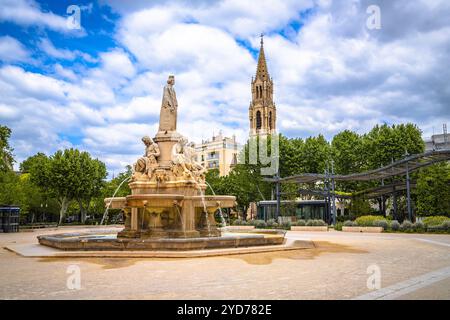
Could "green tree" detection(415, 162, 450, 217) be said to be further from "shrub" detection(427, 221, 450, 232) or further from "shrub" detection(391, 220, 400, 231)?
"shrub" detection(427, 221, 450, 232)

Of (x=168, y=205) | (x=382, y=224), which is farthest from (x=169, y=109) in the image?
(x=382, y=224)

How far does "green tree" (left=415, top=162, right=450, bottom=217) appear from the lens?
3594cm

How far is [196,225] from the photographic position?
55.9 ft

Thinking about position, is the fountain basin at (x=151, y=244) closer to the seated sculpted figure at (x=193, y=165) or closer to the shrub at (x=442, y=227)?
the seated sculpted figure at (x=193, y=165)

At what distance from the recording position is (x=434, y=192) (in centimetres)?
3638

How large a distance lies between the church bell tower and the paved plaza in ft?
325

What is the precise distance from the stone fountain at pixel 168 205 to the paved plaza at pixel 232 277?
4.80 feet

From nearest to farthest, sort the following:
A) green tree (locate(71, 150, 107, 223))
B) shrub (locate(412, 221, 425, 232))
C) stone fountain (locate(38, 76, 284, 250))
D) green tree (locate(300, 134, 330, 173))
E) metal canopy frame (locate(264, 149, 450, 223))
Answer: stone fountain (locate(38, 76, 284, 250)) < shrub (locate(412, 221, 425, 232)) < metal canopy frame (locate(264, 149, 450, 223)) < green tree (locate(71, 150, 107, 223)) < green tree (locate(300, 134, 330, 173))

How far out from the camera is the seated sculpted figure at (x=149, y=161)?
17688 millimetres

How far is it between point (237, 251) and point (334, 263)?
133 inches

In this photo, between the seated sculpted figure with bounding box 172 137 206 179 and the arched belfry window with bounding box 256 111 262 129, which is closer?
the seated sculpted figure with bounding box 172 137 206 179

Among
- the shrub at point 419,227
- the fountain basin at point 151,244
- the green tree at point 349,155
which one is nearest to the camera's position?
the fountain basin at point 151,244

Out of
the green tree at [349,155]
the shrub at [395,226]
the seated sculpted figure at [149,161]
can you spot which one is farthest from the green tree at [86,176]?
the shrub at [395,226]

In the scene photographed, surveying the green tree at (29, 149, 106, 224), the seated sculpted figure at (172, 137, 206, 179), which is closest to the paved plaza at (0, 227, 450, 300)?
the seated sculpted figure at (172, 137, 206, 179)
